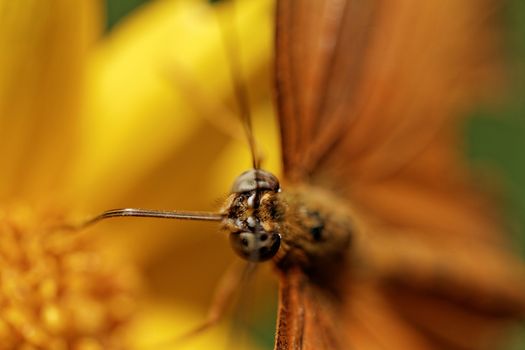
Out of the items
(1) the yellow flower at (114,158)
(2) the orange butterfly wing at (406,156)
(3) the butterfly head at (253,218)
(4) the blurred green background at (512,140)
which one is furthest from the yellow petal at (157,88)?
(4) the blurred green background at (512,140)

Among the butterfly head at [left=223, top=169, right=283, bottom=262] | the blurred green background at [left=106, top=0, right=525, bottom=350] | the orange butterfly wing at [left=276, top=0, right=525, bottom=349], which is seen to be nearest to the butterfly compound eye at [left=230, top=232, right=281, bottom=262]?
the butterfly head at [left=223, top=169, right=283, bottom=262]

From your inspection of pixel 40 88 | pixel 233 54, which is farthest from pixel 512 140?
pixel 40 88

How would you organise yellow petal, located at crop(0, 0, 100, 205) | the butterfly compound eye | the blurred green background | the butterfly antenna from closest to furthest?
the butterfly compound eye, yellow petal, located at crop(0, 0, 100, 205), the butterfly antenna, the blurred green background

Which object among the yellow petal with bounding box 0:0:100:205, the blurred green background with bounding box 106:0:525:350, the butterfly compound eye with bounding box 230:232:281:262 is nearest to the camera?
the butterfly compound eye with bounding box 230:232:281:262

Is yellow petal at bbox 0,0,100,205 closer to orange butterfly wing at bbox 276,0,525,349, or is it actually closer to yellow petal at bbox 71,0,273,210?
yellow petal at bbox 71,0,273,210

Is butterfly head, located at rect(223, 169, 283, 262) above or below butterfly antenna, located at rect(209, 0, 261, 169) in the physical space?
below

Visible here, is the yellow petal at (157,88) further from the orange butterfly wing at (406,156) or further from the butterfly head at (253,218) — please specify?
the butterfly head at (253,218)
